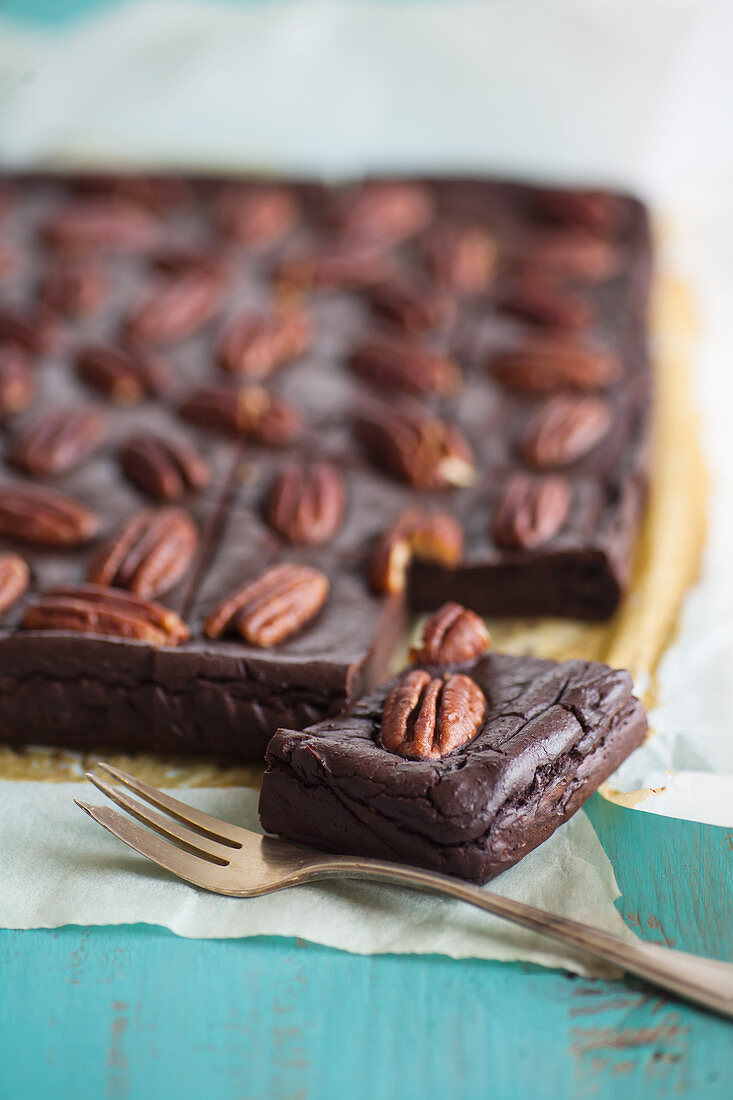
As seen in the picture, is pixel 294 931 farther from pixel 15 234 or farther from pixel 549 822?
pixel 15 234

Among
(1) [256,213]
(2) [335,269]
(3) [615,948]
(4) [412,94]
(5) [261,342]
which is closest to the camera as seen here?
(3) [615,948]

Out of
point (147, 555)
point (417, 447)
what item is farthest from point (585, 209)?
point (147, 555)

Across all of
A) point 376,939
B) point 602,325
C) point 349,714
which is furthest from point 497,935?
point 602,325

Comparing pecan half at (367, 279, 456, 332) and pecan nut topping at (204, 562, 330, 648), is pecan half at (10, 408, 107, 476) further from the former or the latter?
pecan half at (367, 279, 456, 332)

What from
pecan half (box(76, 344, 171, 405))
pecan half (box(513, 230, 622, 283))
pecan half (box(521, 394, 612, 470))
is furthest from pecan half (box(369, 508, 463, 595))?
pecan half (box(513, 230, 622, 283))

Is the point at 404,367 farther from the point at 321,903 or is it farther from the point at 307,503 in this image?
the point at 321,903

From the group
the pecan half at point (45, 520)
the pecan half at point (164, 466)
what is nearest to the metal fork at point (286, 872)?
the pecan half at point (45, 520)
